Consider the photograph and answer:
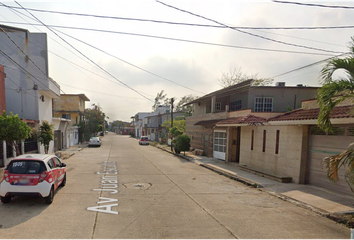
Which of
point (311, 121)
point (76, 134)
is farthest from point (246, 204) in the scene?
point (76, 134)

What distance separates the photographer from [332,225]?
5.44m

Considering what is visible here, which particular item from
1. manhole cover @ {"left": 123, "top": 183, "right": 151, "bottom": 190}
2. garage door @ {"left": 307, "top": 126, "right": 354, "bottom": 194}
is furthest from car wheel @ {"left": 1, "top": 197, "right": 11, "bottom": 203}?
garage door @ {"left": 307, "top": 126, "right": 354, "bottom": 194}

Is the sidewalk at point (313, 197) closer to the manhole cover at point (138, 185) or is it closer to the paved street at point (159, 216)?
the paved street at point (159, 216)

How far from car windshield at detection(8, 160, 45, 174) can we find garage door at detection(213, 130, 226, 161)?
13.7 meters

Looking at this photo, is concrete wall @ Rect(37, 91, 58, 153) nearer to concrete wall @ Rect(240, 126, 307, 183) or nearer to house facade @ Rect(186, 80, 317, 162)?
house facade @ Rect(186, 80, 317, 162)

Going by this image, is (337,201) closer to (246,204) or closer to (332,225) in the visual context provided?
(332,225)

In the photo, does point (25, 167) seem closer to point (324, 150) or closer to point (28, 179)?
point (28, 179)

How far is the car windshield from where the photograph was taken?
20.3 ft

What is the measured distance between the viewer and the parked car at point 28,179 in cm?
604

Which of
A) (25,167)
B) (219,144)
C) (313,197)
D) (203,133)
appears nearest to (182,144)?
(203,133)

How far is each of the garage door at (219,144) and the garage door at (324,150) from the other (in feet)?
27.3

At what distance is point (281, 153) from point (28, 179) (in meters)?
10.7

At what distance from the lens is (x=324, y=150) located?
28.5ft

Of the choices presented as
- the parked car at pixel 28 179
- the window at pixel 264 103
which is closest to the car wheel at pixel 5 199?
the parked car at pixel 28 179
